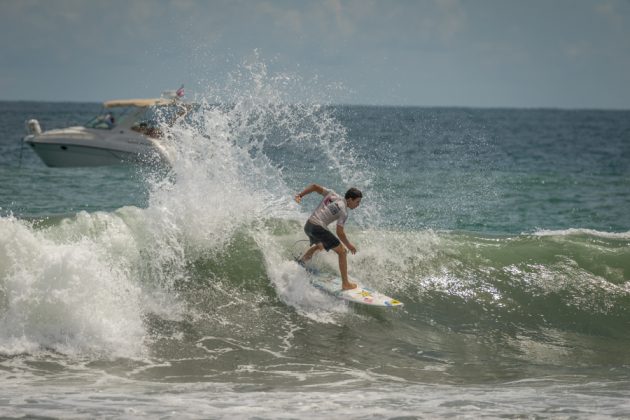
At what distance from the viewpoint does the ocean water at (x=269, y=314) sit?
27.0ft

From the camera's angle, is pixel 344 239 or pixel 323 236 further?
pixel 323 236

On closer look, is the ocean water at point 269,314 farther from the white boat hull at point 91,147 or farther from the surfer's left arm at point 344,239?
the white boat hull at point 91,147

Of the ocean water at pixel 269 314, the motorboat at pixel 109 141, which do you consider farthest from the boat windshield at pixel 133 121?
the ocean water at pixel 269 314

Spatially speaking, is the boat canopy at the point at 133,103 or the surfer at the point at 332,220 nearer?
the surfer at the point at 332,220

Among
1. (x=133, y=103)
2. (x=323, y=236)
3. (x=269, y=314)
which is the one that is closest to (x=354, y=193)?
(x=323, y=236)

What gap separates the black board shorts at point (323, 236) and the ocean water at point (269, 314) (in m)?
0.73

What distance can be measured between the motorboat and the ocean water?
1092 cm

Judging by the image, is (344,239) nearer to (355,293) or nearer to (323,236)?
(323,236)

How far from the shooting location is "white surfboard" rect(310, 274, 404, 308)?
11.3 metres

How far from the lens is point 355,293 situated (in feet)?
37.5

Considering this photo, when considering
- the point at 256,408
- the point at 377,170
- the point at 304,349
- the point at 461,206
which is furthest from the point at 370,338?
the point at 377,170

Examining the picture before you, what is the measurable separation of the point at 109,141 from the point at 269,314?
16.6 metres

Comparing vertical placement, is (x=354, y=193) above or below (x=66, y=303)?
above

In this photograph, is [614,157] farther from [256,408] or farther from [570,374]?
[256,408]
